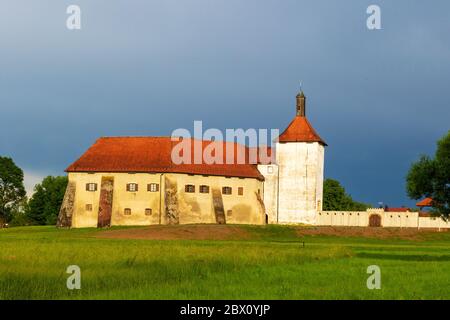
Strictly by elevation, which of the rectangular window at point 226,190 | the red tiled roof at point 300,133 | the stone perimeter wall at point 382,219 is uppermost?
the red tiled roof at point 300,133

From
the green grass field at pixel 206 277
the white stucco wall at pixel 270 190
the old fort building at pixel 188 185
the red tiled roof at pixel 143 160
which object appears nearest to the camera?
the green grass field at pixel 206 277

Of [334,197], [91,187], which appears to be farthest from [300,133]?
[334,197]

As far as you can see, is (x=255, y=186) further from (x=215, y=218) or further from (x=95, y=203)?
(x=95, y=203)

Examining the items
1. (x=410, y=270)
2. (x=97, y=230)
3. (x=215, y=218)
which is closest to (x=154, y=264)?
(x=410, y=270)

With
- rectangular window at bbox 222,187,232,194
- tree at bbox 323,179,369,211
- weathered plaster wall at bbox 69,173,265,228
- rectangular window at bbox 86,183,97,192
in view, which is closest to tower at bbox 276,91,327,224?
rectangular window at bbox 222,187,232,194

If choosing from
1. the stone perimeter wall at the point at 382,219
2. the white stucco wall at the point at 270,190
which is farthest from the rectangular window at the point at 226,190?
the stone perimeter wall at the point at 382,219

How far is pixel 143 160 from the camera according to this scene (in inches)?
3044

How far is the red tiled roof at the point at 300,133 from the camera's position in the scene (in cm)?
8162

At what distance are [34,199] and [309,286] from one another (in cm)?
9362

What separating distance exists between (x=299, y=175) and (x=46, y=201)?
44.7m

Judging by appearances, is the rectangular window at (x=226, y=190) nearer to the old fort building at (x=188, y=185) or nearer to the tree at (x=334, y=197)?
the old fort building at (x=188, y=185)

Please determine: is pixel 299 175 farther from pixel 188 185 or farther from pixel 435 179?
pixel 435 179

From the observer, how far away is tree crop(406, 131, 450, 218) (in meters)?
52.2

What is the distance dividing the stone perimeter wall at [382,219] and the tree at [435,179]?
89.7 ft
